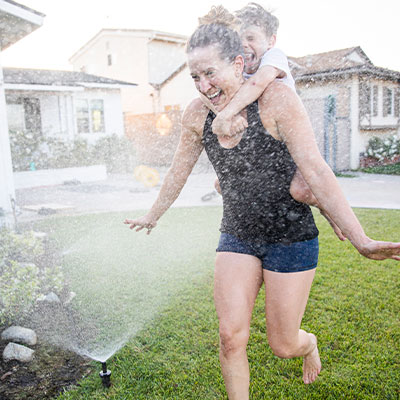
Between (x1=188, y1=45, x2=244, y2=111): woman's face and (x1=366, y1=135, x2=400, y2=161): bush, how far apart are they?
15110 millimetres

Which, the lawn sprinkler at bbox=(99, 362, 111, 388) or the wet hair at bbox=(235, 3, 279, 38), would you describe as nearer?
the wet hair at bbox=(235, 3, 279, 38)

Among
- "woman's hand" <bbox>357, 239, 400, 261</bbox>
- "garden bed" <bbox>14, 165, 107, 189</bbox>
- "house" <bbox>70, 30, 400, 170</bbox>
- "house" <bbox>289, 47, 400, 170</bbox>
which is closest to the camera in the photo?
"woman's hand" <bbox>357, 239, 400, 261</bbox>

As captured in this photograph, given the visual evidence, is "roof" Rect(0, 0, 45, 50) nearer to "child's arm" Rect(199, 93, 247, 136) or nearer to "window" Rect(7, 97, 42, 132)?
"child's arm" Rect(199, 93, 247, 136)

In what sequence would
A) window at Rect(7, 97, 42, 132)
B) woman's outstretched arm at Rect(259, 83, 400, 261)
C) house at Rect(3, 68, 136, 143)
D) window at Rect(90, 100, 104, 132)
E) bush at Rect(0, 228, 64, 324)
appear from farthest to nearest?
window at Rect(90, 100, 104, 132) < window at Rect(7, 97, 42, 132) < house at Rect(3, 68, 136, 143) < bush at Rect(0, 228, 64, 324) < woman's outstretched arm at Rect(259, 83, 400, 261)

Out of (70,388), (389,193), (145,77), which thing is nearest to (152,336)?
(70,388)

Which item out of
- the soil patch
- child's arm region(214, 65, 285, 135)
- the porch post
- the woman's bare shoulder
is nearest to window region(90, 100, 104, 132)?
the porch post

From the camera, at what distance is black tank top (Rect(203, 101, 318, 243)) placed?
1.87 metres

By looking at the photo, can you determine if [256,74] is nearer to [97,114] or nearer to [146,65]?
[97,114]

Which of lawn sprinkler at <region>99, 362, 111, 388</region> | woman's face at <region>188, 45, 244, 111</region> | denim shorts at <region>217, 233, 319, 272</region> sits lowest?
lawn sprinkler at <region>99, 362, 111, 388</region>

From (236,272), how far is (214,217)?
5.25 metres

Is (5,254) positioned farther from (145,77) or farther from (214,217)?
(145,77)

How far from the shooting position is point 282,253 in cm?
194

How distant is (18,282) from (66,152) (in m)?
11.5

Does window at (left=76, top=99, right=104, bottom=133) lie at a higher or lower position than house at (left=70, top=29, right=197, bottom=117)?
lower
